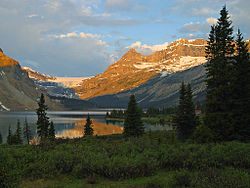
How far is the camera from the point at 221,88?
1128 inches

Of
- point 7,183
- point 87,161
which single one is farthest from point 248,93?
point 7,183

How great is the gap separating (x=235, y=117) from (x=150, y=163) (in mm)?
18817

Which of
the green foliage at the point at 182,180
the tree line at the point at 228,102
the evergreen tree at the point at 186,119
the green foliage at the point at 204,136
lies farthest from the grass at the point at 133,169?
the evergreen tree at the point at 186,119

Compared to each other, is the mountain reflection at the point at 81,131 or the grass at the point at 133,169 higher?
the grass at the point at 133,169

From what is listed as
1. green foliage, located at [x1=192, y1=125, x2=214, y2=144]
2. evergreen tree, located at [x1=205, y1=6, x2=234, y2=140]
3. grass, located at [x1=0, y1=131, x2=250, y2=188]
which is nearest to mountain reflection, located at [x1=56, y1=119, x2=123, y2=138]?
evergreen tree, located at [x1=205, y1=6, x2=234, y2=140]

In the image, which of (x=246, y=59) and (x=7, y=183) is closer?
(x=7, y=183)

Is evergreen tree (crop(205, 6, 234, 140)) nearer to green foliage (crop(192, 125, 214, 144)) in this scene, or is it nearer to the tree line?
the tree line

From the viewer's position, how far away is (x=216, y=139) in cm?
2759

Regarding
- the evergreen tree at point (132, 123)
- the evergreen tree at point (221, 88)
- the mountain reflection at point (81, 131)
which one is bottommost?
the mountain reflection at point (81, 131)

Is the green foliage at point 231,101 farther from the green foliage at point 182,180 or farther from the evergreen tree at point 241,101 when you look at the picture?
the green foliage at point 182,180

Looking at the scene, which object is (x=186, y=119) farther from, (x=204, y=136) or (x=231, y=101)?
(x=204, y=136)

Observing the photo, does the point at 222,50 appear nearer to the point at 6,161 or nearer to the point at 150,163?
the point at 150,163

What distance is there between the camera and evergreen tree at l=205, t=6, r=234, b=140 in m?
27.8

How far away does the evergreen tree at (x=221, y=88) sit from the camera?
91.2ft
